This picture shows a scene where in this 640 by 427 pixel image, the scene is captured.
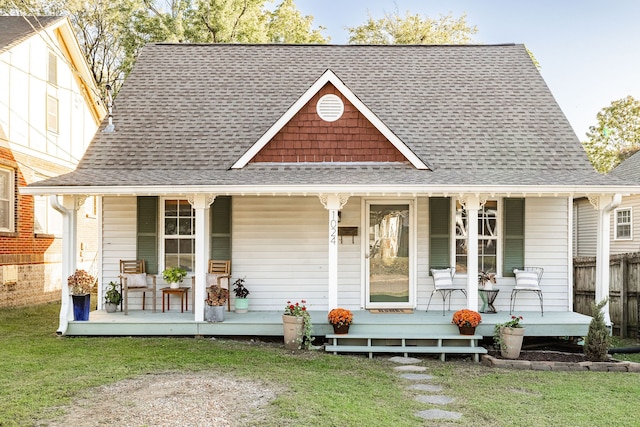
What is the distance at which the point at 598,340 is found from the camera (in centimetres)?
913

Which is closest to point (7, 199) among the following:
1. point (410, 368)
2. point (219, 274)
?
point (219, 274)

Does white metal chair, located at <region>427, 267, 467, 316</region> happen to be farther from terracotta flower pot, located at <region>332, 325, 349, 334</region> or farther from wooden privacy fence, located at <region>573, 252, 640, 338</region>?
wooden privacy fence, located at <region>573, 252, 640, 338</region>

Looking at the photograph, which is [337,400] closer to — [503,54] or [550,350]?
[550,350]

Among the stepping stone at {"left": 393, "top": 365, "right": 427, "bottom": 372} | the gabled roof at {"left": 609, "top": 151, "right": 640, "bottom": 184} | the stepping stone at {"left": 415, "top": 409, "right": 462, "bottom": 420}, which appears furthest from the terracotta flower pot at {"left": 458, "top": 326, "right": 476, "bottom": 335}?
the gabled roof at {"left": 609, "top": 151, "right": 640, "bottom": 184}

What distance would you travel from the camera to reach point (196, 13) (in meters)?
26.5

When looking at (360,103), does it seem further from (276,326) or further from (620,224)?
(620,224)

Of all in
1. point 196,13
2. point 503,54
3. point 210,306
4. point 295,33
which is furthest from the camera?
point 295,33

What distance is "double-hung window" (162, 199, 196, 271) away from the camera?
1173 cm

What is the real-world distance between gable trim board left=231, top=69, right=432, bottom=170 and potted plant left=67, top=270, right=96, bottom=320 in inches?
124

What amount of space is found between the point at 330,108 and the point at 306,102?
468 mm

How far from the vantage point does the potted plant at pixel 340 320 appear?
965cm

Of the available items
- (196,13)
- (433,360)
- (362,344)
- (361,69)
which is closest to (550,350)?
(433,360)

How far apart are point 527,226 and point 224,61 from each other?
7744 mm

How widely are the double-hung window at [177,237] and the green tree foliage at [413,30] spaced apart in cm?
2104
